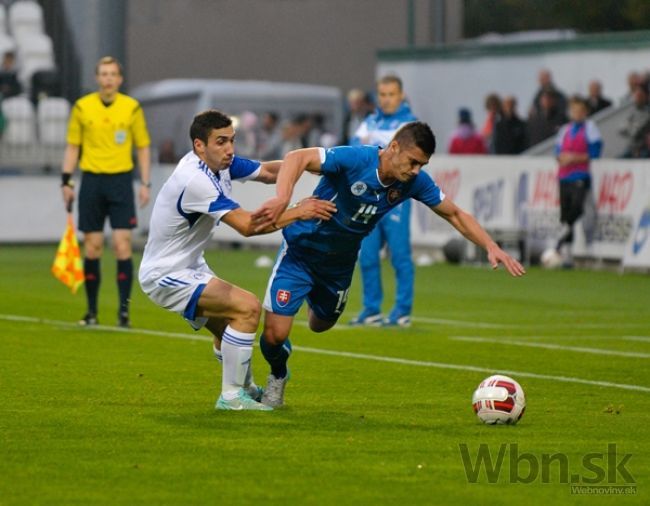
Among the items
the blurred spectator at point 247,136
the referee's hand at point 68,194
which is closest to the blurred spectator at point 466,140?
the blurred spectator at point 247,136

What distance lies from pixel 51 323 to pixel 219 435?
6909 millimetres

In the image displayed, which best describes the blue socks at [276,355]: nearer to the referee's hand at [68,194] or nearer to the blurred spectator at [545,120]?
the referee's hand at [68,194]

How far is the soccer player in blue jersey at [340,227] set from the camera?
9.59m

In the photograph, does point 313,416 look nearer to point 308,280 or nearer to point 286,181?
point 308,280

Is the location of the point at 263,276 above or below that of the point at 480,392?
below

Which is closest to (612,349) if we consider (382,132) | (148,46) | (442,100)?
(382,132)

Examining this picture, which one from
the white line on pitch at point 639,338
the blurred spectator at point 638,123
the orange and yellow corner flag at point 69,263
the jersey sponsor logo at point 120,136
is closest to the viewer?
the white line on pitch at point 639,338

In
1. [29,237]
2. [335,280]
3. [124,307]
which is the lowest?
[29,237]

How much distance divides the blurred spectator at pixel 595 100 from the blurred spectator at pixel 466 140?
1975 mm

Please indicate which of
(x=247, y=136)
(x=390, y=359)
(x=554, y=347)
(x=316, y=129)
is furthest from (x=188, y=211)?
(x=316, y=129)

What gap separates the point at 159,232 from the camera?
32.6ft

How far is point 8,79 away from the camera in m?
30.6

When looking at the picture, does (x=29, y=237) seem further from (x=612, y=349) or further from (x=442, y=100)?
(x=612, y=349)

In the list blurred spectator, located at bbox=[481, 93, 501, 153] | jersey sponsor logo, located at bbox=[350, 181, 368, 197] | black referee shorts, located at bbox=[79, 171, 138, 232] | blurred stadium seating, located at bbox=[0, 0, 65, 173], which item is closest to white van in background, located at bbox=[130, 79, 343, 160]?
blurred stadium seating, located at bbox=[0, 0, 65, 173]
